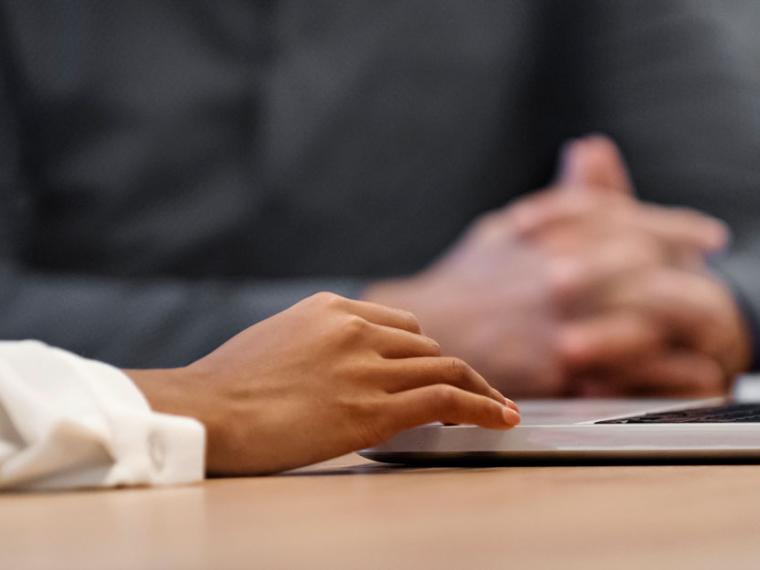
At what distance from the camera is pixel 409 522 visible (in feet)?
1.09

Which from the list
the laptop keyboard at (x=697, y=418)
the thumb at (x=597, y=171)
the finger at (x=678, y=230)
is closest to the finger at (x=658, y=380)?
the finger at (x=678, y=230)

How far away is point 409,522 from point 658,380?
0.91 metres

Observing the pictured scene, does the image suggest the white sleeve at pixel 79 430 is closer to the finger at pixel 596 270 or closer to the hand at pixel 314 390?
the hand at pixel 314 390

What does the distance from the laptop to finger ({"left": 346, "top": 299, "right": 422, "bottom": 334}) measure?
0.14ft

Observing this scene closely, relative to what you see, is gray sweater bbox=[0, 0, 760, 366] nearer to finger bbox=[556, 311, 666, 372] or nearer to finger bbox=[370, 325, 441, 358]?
finger bbox=[556, 311, 666, 372]

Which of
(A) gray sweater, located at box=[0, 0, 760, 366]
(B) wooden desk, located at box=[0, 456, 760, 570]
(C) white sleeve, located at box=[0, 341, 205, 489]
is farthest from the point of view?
(A) gray sweater, located at box=[0, 0, 760, 366]

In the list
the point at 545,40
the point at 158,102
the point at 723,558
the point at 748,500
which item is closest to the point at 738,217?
the point at 545,40

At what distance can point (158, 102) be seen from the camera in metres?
1.63

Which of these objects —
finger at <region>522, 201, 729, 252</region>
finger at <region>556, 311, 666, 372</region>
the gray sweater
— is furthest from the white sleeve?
the gray sweater

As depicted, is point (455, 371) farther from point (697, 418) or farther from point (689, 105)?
point (689, 105)

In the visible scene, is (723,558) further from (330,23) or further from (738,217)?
(330,23)

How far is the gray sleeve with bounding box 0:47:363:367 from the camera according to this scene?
53.3 inches

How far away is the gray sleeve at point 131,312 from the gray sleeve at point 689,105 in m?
0.51

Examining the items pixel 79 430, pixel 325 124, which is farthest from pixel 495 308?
pixel 79 430
